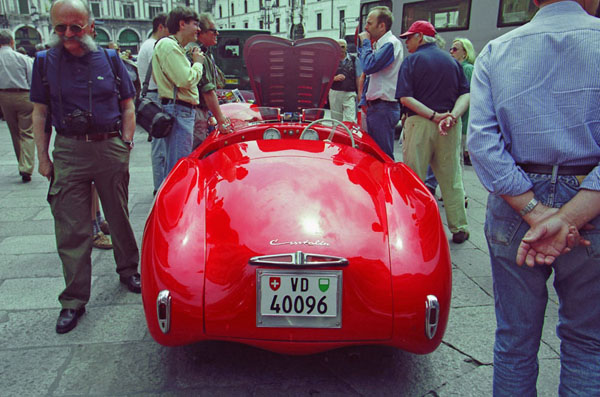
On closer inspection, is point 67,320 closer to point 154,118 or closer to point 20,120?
point 154,118

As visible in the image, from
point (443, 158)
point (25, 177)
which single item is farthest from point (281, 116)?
point (25, 177)

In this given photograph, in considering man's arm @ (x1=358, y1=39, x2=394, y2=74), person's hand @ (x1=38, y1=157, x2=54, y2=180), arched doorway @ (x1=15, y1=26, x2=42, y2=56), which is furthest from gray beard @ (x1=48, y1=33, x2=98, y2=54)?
arched doorway @ (x1=15, y1=26, x2=42, y2=56)

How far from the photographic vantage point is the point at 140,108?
4.26 meters

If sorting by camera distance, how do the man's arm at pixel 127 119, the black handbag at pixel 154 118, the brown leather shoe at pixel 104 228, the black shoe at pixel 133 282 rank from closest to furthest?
the man's arm at pixel 127 119
the black shoe at pixel 133 282
the black handbag at pixel 154 118
the brown leather shoe at pixel 104 228

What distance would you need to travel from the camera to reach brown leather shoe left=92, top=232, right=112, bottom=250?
4099mm

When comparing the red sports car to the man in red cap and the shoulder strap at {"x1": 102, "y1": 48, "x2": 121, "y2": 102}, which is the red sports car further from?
the man in red cap

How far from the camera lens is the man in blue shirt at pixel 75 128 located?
2836mm

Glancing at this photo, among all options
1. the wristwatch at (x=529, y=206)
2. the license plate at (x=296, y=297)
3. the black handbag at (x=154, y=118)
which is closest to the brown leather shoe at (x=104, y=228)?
the black handbag at (x=154, y=118)

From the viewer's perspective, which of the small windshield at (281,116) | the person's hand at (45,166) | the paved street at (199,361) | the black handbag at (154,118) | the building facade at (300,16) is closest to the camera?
the paved street at (199,361)

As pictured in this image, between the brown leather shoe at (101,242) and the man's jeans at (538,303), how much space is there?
3.22m

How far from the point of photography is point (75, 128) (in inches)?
113

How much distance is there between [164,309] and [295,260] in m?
0.59

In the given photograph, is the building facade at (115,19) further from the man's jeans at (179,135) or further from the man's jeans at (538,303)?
the man's jeans at (538,303)

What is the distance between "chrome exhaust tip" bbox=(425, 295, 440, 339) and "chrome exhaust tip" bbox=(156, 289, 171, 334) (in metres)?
1.05
